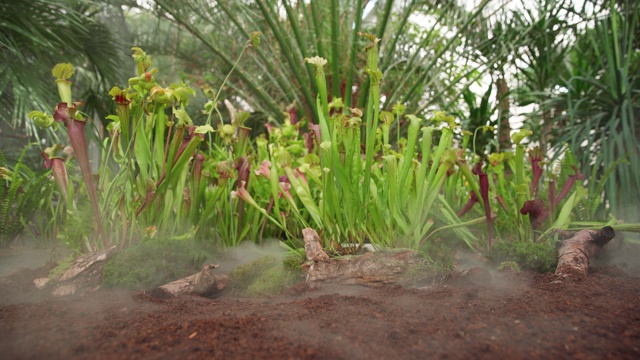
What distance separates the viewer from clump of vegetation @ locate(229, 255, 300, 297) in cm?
137

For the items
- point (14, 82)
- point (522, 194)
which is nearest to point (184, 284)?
point (522, 194)

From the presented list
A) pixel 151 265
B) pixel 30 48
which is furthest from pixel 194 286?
pixel 30 48

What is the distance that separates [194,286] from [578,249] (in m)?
1.15

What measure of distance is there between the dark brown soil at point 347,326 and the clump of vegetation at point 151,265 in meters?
0.14

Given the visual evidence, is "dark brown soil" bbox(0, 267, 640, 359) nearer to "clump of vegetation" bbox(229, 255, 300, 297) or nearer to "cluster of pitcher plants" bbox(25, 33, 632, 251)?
"clump of vegetation" bbox(229, 255, 300, 297)

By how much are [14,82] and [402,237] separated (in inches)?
93.3

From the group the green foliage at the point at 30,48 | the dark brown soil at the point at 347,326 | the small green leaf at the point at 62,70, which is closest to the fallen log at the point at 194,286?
the dark brown soil at the point at 347,326

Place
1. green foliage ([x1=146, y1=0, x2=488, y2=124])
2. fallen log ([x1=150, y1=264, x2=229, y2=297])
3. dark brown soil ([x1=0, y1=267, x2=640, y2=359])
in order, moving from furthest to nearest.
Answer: green foliage ([x1=146, y1=0, x2=488, y2=124]) → fallen log ([x1=150, y1=264, x2=229, y2=297]) → dark brown soil ([x1=0, y1=267, x2=640, y2=359])

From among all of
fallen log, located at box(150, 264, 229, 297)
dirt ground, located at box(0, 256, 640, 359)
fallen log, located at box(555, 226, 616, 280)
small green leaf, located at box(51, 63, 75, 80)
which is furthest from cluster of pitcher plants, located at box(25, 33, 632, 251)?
dirt ground, located at box(0, 256, 640, 359)

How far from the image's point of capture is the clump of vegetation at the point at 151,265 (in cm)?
133

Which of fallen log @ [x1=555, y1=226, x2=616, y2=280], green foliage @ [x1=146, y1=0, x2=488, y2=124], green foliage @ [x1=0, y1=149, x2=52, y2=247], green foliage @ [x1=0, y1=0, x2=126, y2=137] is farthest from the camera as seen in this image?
green foliage @ [x1=146, y1=0, x2=488, y2=124]

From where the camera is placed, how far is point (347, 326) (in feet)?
2.79

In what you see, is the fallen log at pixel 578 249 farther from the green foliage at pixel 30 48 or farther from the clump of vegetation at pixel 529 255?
the green foliage at pixel 30 48

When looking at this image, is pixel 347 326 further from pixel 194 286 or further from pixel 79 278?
pixel 79 278
